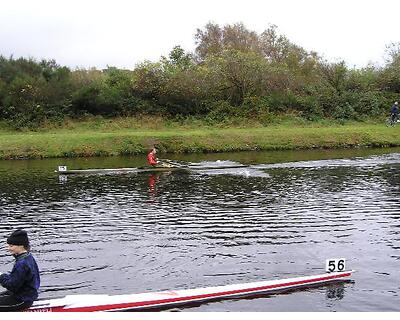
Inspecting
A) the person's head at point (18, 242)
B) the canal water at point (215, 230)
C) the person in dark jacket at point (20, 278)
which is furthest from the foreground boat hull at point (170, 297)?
the person's head at point (18, 242)

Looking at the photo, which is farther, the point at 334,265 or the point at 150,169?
the point at 150,169

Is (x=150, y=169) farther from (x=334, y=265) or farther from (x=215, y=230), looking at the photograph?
(x=334, y=265)

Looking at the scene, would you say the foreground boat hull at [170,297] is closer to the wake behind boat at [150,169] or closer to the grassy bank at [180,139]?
the wake behind boat at [150,169]

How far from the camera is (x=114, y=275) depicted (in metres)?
16.6

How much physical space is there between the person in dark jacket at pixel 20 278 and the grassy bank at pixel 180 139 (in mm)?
39577

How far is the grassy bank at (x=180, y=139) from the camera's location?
5072 centimetres

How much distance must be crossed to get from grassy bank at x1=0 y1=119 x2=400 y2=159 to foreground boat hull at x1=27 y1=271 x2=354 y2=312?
3735 centimetres

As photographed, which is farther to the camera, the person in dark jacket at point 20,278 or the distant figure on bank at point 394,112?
the distant figure on bank at point 394,112

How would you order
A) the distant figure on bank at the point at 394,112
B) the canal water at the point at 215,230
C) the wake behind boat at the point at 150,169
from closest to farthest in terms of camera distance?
the canal water at the point at 215,230
the wake behind boat at the point at 150,169
the distant figure on bank at the point at 394,112

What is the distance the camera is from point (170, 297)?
1344 cm

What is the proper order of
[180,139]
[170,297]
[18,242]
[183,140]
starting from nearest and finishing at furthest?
[18,242] → [170,297] → [183,140] → [180,139]

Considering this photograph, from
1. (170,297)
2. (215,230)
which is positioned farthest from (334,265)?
(215,230)

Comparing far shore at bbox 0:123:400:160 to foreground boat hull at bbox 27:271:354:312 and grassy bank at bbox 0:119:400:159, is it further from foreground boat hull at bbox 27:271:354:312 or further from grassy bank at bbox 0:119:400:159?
foreground boat hull at bbox 27:271:354:312

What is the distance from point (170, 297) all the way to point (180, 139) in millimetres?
40242
